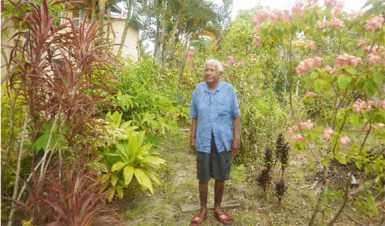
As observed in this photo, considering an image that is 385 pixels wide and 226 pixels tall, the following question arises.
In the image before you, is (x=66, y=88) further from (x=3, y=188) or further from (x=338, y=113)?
(x=338, y=113)

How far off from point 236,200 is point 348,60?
7.98ft

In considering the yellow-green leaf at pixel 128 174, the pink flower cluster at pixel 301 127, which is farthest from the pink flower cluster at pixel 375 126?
the yellow-green leaf at pixel 128 174

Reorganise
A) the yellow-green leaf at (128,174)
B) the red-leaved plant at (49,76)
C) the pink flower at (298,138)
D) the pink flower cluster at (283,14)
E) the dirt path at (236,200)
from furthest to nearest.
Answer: the dirt path at (236,200)
the yellow-green leaf at (128,174)
the pink flower at (298,138)
the pink flower cluster at (283,14)
the red-leaved plant at (49,76)

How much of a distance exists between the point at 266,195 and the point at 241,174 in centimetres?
42

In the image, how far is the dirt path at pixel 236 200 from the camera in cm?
376

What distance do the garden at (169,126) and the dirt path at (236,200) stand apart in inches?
0.7

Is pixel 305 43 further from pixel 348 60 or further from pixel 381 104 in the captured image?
pixel 381 104

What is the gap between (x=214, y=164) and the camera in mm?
3471

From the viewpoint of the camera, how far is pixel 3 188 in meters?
3.02

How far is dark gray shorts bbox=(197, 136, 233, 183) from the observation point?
11.3 feet

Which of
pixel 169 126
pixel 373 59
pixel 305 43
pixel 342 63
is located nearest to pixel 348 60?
pixel 342 63

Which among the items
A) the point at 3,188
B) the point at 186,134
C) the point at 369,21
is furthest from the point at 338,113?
the point at 186,134

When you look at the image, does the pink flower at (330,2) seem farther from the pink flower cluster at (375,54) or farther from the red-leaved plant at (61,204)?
the red-leaved plant at (61,204)

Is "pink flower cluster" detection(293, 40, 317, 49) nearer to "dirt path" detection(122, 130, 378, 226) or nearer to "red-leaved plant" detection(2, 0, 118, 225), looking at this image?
"dirt path" detection(122, 130, 378, 226)
